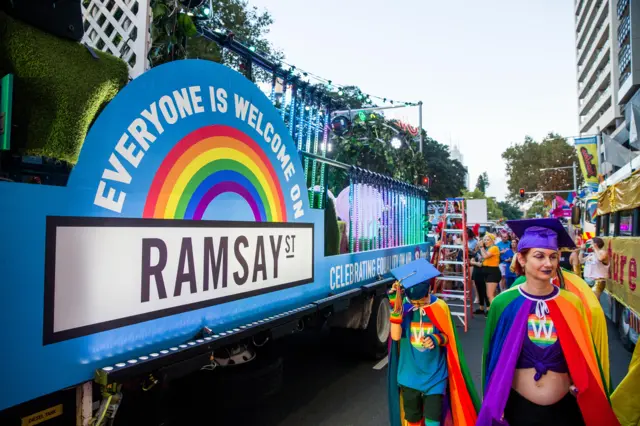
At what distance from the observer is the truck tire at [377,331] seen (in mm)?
6191

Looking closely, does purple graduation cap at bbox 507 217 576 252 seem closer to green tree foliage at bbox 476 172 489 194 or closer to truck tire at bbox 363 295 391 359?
truck tire at bbox 363 295 391 359

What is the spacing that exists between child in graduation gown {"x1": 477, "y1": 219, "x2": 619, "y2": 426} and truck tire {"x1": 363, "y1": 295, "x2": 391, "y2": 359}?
11.5 feet

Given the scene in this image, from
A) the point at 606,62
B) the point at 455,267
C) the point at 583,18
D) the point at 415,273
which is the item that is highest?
the point at 583,18

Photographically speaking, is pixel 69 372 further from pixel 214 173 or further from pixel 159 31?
pixel 159 31

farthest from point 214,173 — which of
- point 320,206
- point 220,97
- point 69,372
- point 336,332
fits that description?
point 336,332

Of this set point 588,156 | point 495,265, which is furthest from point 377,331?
point 588,156

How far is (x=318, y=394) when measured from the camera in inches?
201

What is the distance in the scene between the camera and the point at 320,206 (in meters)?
4.86

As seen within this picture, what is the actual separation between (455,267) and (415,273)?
8638 mm

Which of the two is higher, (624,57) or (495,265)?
(624,57)

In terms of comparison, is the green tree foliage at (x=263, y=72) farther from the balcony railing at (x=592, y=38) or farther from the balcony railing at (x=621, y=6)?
the balcony railing at (x=592, y=38)

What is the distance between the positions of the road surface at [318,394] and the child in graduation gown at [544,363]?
6.55 feet

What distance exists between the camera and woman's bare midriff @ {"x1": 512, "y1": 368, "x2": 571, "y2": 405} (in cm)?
256

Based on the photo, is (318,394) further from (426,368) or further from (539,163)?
(539,163)
